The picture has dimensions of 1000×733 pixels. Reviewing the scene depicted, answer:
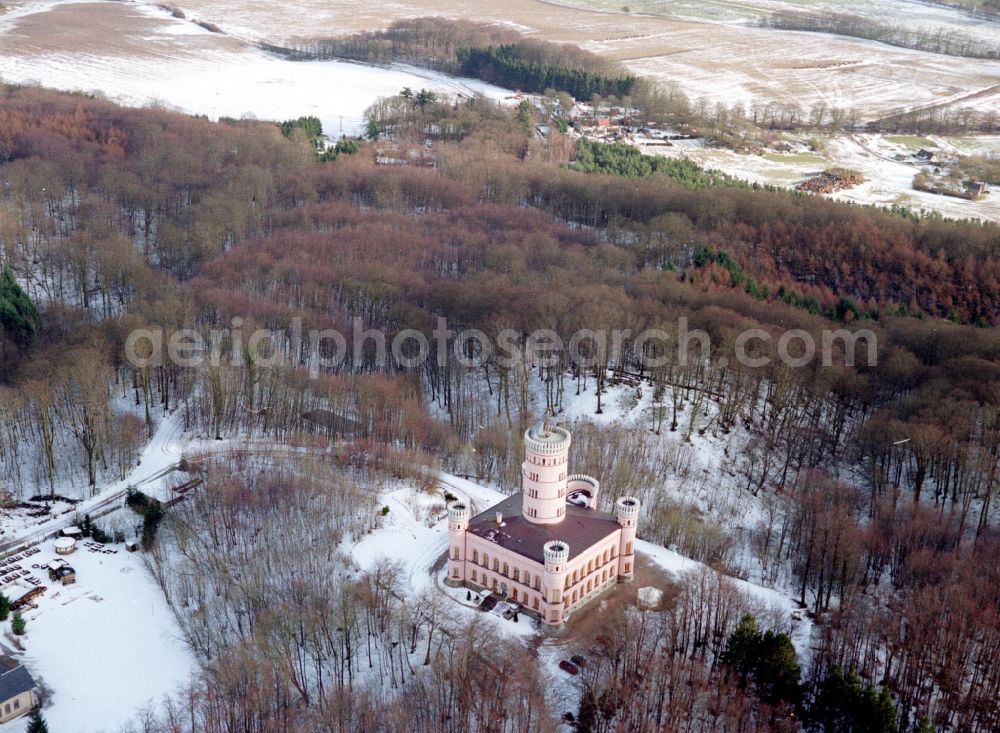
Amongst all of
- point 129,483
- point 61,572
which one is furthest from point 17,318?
point 61,572

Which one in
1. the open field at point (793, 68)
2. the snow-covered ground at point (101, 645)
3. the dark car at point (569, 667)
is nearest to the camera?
the dark car at point (569, 667)

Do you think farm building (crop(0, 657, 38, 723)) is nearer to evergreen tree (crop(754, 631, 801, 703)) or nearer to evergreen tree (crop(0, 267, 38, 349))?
evergreen tree (crop(754, 631, 801, 703))

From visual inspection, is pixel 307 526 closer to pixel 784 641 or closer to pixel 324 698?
pixel 324 698

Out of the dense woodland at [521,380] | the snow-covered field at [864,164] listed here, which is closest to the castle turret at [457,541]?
the dense woodland at [521,380]

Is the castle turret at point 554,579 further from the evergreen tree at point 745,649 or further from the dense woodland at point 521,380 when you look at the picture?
the evergreen tree at point 745,649

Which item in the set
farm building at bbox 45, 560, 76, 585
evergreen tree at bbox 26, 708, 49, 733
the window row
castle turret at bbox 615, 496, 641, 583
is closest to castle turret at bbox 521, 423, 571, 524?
the window row

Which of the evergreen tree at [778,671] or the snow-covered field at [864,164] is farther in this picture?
the snow-covered field at [864,164]
